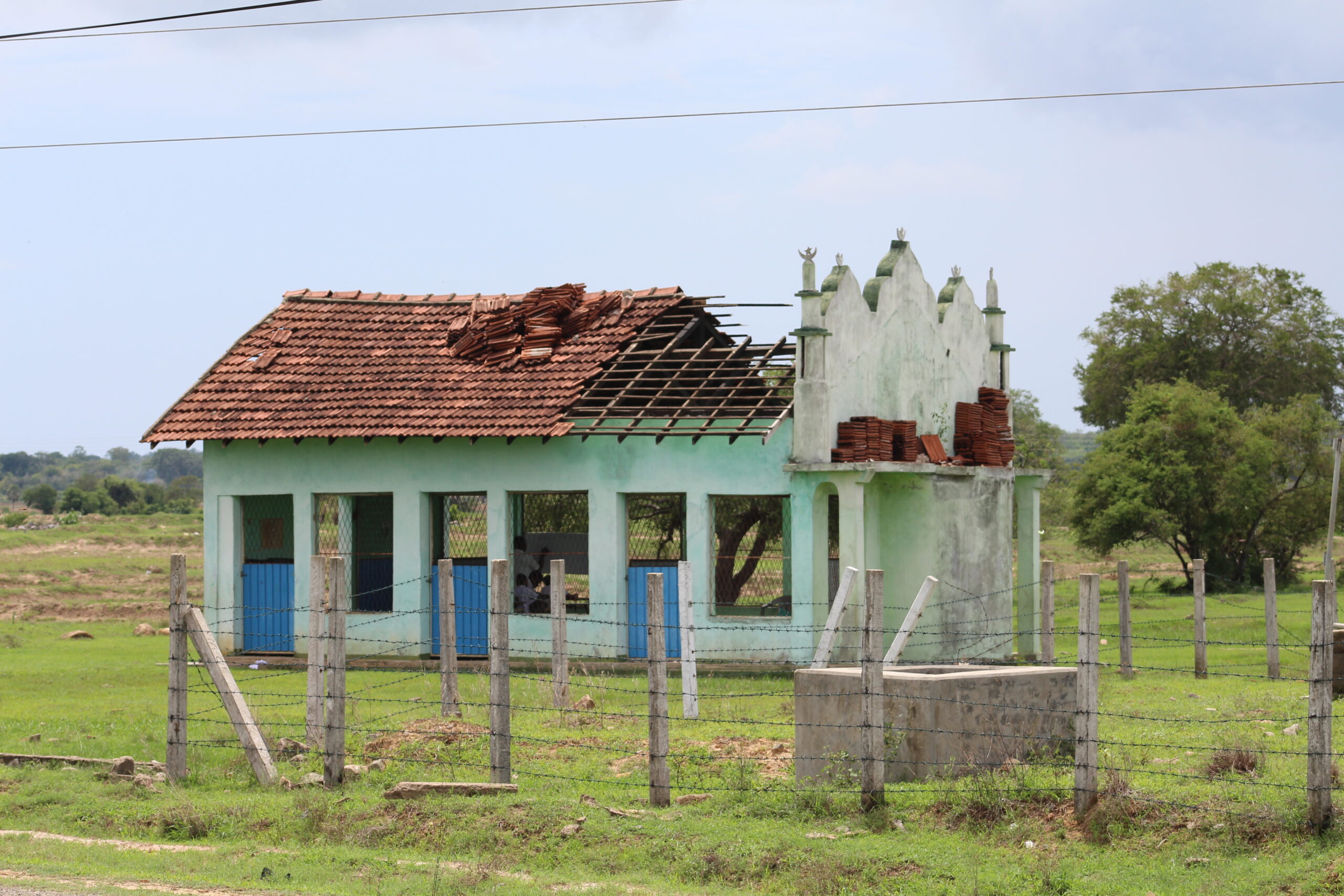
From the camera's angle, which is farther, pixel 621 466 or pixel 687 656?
pixel 621 466

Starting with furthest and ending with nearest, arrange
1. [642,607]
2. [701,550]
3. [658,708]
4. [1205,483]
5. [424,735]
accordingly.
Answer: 1. [1205,483]
2. [642,607]
3. [701,550]
4. [424,735]
5. [658,708]

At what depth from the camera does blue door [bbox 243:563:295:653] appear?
2439 centimetres

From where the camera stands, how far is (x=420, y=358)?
997 inches

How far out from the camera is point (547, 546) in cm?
2486

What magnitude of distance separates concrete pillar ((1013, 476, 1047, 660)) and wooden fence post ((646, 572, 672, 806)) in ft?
45.7

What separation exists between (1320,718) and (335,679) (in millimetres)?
7370

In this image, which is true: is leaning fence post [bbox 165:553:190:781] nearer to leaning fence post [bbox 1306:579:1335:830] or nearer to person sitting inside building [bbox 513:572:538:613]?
leaning fence post [bbox 1306:579:1335:830]

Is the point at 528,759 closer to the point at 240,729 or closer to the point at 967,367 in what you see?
the point at 240,729

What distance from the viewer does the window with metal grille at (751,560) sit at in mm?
22078

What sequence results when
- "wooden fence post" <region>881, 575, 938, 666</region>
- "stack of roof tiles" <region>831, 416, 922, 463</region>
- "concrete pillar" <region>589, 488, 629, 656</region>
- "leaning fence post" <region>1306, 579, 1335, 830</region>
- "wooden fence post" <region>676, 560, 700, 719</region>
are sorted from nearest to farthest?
"leaning fence post" <region>1306, 579, 1335, 830</region> < "wooden fence post" <region>676, 560, 700, 719</region> < "wooden fence post" <region>881, 575, 938, 666</region> < "stack of roof tiles" <region>831, 416, 922, 463</region> < "concrete pillar" <region>589, 488, 629, 656</region>

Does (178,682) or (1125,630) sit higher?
(178,682)

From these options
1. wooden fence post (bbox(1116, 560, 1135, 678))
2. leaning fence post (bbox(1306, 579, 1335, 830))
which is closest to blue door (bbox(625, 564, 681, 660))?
wooden fence post (bbox(1116, 560, 1135, 678))

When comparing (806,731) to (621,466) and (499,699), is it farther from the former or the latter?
(621,466)

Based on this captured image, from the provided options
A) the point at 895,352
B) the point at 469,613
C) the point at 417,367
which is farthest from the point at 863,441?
the point at 417,367
